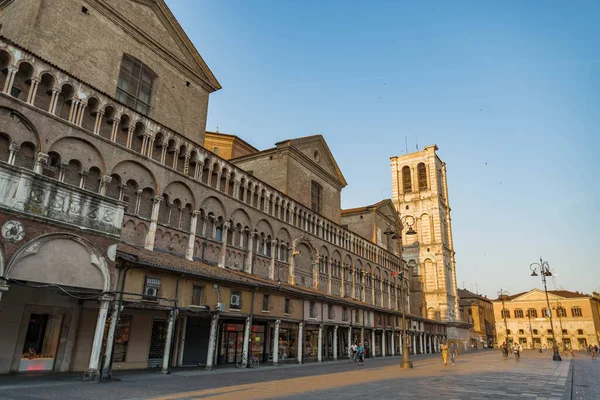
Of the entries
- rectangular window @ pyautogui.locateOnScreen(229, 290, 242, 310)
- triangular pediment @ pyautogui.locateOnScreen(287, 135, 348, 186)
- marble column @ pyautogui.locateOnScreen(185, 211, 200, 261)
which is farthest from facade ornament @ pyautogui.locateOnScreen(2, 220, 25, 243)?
triangular pediment @ pyautogui.locateOnScreen(287, 135, 348, 186)

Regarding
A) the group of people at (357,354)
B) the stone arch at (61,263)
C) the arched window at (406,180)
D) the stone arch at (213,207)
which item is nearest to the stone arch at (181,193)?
the stone arch at (213,207)

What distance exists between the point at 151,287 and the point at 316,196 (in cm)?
2465

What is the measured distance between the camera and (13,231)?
11.8m

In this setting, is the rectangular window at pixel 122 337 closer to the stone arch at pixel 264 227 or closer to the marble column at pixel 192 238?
the marble column at pixel 192 238

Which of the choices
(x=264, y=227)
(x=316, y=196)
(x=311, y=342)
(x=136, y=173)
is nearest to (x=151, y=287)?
(x=136, y=173)

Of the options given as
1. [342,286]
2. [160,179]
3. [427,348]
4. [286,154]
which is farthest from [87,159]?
[427,348]

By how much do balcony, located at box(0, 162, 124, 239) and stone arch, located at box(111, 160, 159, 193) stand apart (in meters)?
6.30

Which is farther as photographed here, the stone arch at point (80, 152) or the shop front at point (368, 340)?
the shop front at point (368, 340)

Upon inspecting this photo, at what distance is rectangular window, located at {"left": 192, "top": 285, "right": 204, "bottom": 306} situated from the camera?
19.4 metres

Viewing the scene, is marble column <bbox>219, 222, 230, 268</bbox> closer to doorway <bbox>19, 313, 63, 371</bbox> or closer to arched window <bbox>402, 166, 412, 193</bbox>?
doorway <bbox>19, 313, 63, 371</bbox>

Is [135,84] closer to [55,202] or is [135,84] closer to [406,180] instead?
[55,202]

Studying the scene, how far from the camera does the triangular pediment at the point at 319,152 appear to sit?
1515 inches

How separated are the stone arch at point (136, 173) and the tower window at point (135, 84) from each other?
15.1 feet

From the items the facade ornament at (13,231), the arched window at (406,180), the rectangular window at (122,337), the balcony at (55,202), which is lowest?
the rectangular window at (122,337)
